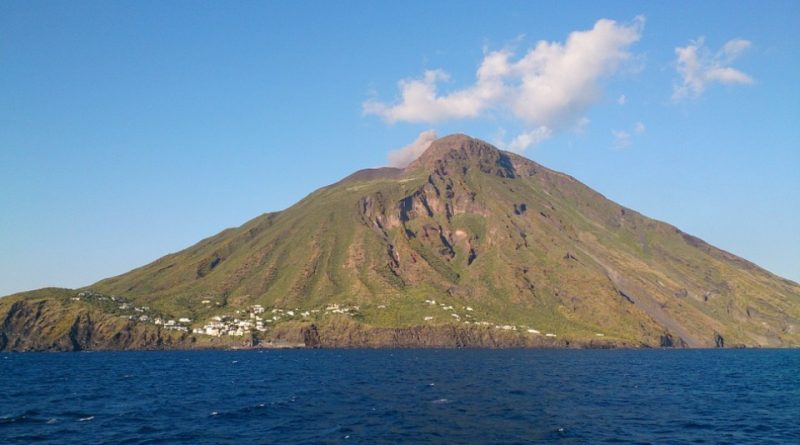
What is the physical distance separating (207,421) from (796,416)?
8953 cm

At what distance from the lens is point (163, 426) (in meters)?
71.2

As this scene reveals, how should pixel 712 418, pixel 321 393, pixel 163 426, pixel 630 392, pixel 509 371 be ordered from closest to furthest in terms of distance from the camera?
pixel 163 426
pixel 712 418
pixel 321 393
pixel 630 392
pixel 509 371

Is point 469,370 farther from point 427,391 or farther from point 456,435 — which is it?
point 456,435

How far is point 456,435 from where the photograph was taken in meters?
65.1

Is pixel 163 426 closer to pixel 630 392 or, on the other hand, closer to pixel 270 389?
pixel 270 389

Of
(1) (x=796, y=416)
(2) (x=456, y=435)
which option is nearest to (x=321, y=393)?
(2) (x=456, y=435)

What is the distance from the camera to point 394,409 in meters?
83.4

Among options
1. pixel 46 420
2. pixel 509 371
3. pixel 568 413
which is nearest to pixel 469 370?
pixel 509 371

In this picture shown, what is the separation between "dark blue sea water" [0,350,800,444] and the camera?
217 ft

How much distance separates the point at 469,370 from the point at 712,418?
7901cm

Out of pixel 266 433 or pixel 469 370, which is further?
pixel 469 370

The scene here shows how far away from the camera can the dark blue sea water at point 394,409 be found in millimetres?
66250

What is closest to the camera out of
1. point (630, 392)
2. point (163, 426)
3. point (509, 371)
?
point (163, 426)

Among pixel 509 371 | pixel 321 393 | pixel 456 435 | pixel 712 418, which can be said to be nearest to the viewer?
pixel 456 435
